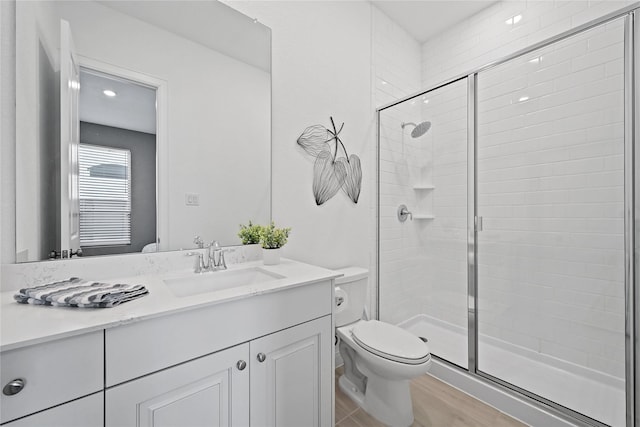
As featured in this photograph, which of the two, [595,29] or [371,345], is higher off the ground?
[595,29]

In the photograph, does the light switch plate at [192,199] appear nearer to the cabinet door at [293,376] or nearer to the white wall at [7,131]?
the white wall at [7,131]

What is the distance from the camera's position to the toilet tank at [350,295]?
1.66 metres

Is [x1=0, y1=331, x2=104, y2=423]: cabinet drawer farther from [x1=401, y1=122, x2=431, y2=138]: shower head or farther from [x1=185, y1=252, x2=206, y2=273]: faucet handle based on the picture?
[x1=401, y1=122, x2=431, y2=138]: shower head

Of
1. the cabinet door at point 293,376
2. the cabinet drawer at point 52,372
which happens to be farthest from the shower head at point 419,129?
the cabinet drawer at point 52,372

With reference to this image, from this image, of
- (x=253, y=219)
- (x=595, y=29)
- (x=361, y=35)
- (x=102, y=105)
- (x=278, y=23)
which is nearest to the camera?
(x=102, y=105)

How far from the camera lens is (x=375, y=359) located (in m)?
1.38

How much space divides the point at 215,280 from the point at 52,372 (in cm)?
63

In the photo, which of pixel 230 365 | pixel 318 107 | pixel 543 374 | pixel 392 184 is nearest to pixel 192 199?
pixel 230 365

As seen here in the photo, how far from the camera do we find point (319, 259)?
74.0 inches

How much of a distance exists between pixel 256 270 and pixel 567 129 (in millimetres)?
2022

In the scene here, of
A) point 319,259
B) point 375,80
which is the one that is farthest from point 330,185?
point 375,80

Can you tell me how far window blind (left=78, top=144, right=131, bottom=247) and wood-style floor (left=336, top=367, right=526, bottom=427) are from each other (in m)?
1.43

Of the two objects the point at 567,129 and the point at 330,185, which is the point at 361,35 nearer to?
the point at 330,185

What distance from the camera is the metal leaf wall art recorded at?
1.85 m
